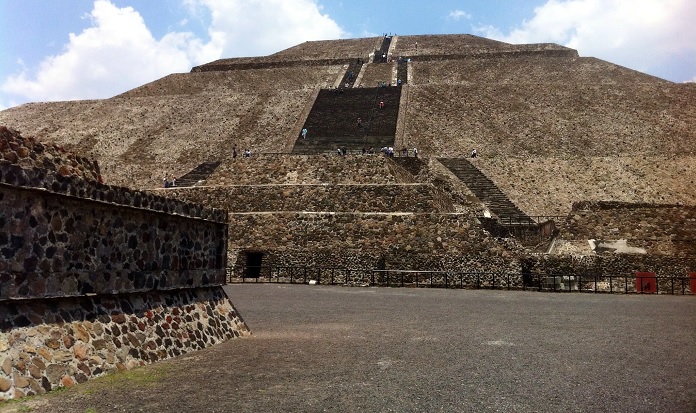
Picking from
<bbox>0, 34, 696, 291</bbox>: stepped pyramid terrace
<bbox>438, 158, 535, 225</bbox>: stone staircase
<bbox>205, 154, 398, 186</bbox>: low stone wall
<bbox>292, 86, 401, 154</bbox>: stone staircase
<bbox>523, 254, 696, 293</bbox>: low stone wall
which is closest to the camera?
<bbox>523, 254, 696, 293</bbox>: low stone wall

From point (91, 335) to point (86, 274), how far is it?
1.93 ft

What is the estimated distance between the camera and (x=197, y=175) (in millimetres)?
31188

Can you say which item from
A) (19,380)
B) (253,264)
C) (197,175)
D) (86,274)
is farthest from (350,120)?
(19,380)

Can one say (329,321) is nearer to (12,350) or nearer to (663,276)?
(12,350)

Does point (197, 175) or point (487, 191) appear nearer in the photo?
point (487, 191)

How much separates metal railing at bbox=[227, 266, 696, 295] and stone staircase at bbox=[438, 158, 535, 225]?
568cm

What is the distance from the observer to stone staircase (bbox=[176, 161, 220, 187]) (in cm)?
3005

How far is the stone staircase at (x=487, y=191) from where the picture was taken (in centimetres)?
2618

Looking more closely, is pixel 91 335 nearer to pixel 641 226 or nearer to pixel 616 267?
pixel 616 267

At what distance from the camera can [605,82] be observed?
4547cm

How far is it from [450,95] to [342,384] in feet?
133

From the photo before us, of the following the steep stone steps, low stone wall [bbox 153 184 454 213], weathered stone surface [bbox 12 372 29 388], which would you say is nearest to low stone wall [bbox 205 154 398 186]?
low stone wall [bbox 153 184 454 213]

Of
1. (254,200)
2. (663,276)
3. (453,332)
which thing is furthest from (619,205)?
(453,332)

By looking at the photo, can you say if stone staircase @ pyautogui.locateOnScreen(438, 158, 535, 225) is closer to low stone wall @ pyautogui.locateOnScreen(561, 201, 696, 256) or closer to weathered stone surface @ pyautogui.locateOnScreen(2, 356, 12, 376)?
low stone wall @ pyautogui.locateOnScreen(561, 201, 696, 256)
